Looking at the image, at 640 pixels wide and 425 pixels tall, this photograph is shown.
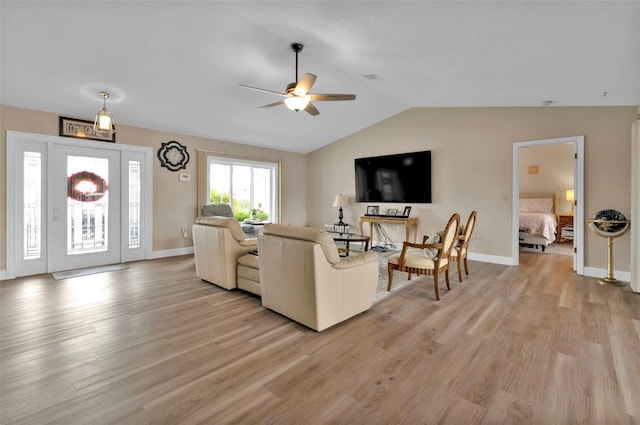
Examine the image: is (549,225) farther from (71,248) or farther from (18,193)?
(18,193)

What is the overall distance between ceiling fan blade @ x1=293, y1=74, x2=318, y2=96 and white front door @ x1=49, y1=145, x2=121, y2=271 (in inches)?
151

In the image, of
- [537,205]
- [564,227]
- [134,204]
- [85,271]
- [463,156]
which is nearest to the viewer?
[85,271]

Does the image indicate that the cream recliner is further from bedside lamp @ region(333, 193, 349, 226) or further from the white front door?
bedside lamp @ region(333, 193, 349, 226)

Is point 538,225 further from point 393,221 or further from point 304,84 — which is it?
point 304,84

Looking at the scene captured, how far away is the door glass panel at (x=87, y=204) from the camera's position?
15.5 ft

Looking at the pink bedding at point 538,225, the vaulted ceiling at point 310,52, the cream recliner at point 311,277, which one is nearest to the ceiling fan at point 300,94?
the vaulted ceiling at point 310,52

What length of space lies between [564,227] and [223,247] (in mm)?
8195

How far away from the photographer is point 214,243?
3.66m

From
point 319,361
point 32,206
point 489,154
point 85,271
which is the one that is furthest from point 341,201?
point 32,206

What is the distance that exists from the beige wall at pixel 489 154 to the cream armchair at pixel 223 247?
4.04 meters

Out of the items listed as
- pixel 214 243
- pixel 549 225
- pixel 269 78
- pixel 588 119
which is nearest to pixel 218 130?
pixel 269 78

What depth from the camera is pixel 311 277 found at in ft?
8.06

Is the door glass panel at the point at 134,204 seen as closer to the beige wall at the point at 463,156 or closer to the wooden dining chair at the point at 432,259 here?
the beige wall at the point at 463,156

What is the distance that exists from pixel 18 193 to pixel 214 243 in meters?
3.14
